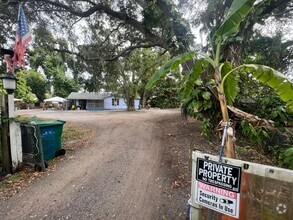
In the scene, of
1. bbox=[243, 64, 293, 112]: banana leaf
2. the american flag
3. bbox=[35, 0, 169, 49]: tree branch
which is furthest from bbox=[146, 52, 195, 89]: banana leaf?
bbox=[35, 0, 169, 49]: tree branch

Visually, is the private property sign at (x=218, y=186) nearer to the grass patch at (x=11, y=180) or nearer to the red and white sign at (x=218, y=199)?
the red and white sign at (x=218, y=199)

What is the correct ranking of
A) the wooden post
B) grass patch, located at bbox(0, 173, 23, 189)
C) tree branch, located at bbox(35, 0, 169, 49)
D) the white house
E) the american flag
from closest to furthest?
grass patch, located at bbox(0, 173, 23, 189)
the wooden post
the american flag
tree branch, located at bbox(35, 0, 169, 49)
the white house

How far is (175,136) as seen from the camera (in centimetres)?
750

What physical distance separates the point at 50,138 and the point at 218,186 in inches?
187

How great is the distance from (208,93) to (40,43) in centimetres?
1017

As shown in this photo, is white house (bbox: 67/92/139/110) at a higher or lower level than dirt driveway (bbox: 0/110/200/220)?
higher

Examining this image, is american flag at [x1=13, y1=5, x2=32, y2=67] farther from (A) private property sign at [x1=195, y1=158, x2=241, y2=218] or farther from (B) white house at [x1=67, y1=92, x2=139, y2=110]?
(B) white house at [x1=67, y1=92, x2=139, y2=110]

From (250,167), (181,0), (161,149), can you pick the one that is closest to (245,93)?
(161,149)

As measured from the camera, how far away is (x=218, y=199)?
1.66 m

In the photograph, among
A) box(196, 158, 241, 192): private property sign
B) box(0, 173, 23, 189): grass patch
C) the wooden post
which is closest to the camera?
box(196, 158, 241, 192): private property sign

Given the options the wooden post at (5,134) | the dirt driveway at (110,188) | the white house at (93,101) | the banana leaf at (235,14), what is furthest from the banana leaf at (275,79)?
the white house at (93,101)

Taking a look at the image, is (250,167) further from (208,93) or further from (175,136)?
(175,136)

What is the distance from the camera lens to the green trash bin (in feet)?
16.0

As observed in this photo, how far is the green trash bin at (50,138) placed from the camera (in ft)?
16.0
